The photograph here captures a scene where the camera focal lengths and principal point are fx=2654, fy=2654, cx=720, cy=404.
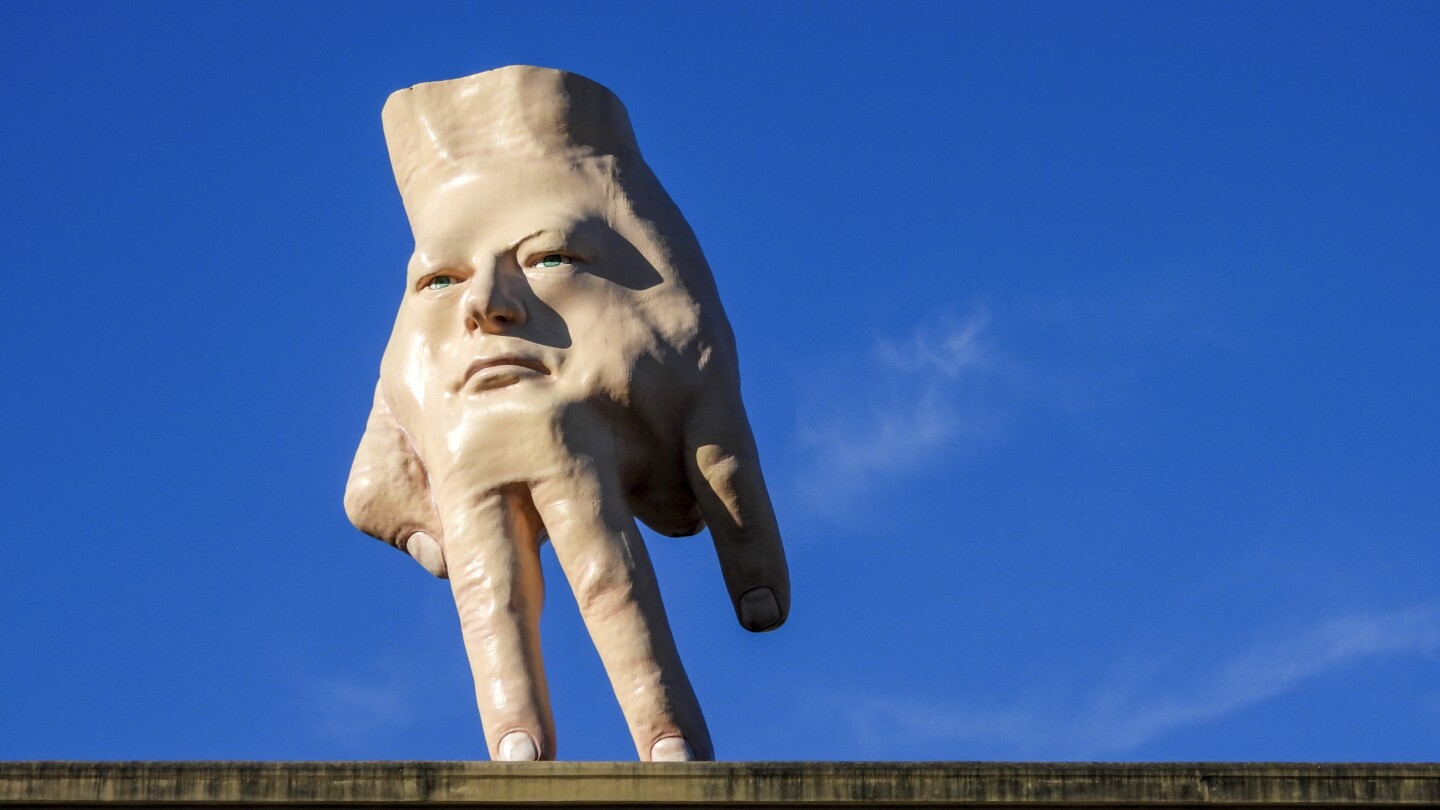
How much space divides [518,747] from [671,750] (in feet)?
2.67

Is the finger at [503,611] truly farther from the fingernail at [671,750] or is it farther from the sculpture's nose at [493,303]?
the sculpture's nose at [493,303]

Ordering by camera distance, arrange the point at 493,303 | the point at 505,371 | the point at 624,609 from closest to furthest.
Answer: the point at 624,609 < the point at 505,371 < the point at 493,303

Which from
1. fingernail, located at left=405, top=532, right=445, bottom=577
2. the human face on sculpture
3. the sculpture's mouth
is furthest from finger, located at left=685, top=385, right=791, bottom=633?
fingernail, located at left=405, top=532, right=445, bottom=577

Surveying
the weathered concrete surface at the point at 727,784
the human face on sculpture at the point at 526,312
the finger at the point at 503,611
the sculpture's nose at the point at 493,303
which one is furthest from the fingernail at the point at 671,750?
the sculpture's nose at the point at 493,303

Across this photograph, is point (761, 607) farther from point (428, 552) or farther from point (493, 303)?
point (493, 303)

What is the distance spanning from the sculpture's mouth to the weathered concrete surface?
336 cm

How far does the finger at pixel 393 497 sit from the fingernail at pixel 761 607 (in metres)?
1.85

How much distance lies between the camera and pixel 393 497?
15.7 metres

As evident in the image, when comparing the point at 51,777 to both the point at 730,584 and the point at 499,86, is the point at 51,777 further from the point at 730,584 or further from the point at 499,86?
the point at 499,86

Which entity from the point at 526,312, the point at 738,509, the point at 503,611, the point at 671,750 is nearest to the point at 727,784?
the point at 671,750

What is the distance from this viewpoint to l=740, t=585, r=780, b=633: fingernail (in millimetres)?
15250

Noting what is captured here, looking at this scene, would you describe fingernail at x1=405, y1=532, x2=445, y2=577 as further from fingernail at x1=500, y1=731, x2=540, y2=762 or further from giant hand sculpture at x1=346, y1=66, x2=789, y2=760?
fingernail at x1=500, y1=731, x2=540, y2=762

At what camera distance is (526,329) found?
49.2 feet

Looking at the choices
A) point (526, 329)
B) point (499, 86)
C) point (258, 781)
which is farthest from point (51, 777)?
point (499, 86)
